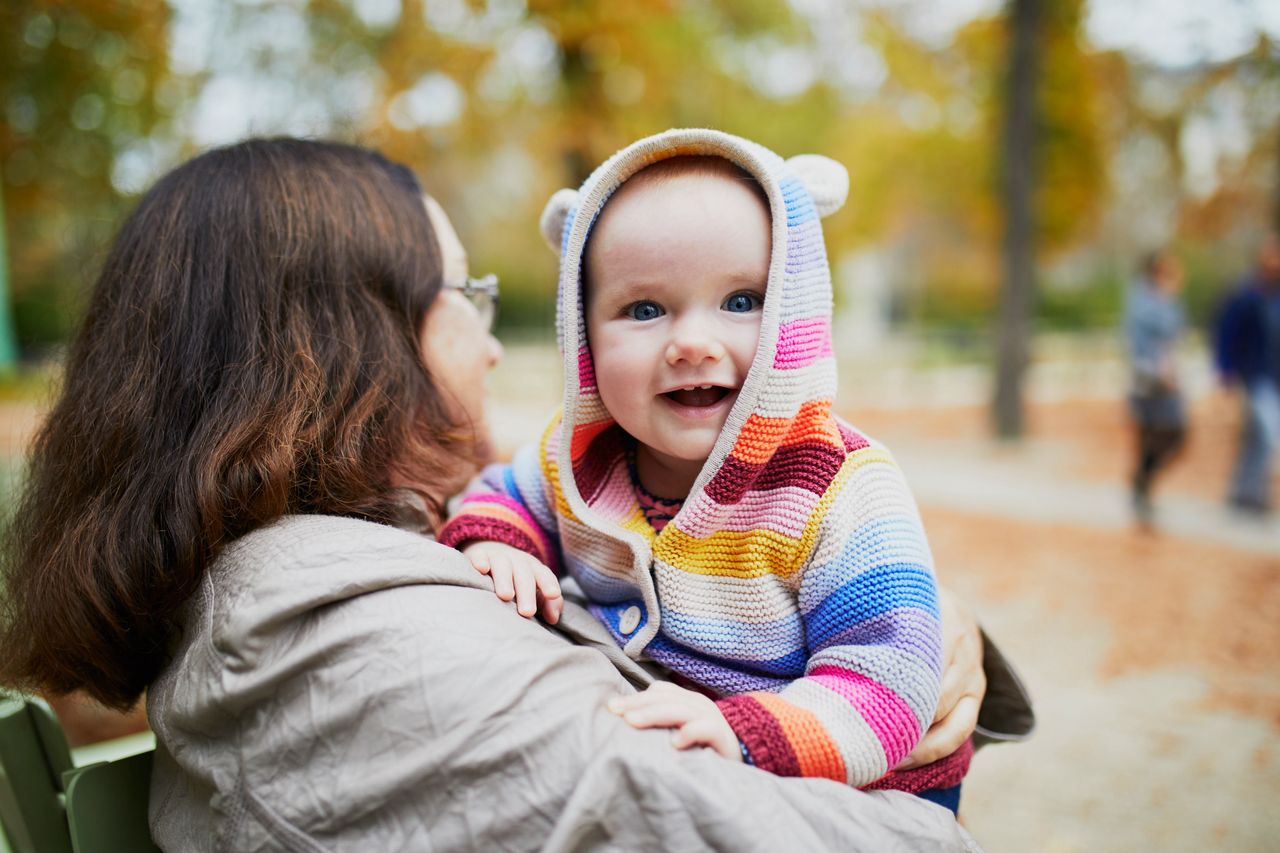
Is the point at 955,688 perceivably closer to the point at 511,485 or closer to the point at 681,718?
→ the point at 681,718

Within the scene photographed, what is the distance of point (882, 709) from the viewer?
1.38 meters

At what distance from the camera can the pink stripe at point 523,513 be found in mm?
1856

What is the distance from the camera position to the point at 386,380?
173 cm

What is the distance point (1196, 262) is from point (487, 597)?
31614mm

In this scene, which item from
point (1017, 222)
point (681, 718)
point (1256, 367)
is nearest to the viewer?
point (681, 718)

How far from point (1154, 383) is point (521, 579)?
799cm

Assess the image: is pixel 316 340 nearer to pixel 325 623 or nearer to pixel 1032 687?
pixel 325 623

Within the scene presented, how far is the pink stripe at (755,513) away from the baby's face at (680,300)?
0.30ft

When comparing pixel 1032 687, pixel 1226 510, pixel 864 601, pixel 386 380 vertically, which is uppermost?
pixel 386 380

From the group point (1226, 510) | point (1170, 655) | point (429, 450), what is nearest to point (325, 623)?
point (429, 450)

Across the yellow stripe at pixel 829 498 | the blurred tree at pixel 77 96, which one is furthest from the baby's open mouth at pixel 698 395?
the blurred tree at pixel 77 96

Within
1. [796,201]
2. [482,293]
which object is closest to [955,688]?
[796,201]

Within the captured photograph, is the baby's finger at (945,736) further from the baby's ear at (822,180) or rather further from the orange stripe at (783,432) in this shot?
the baby's ear at (822,180)

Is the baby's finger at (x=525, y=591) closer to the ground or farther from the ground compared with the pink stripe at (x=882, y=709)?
farther from the ground
